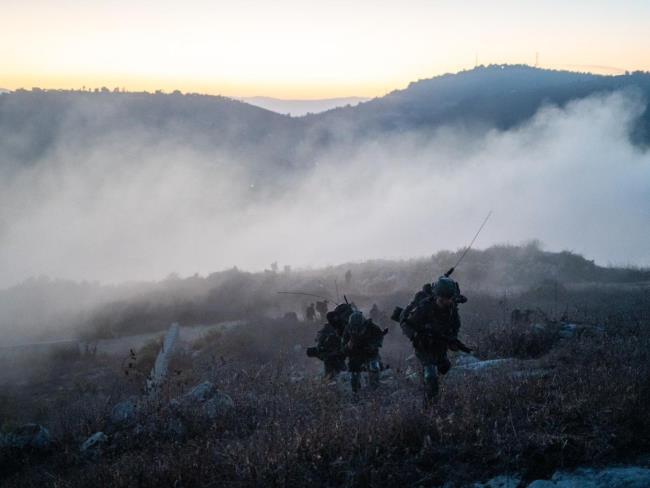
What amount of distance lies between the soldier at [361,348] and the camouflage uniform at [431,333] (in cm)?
139

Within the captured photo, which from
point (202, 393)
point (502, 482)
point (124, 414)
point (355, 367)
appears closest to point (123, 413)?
point (124, 414)

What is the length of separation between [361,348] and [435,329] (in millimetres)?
1776

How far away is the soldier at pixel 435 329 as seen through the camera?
19.1ft

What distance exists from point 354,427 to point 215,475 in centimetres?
116

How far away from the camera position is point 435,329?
593cm

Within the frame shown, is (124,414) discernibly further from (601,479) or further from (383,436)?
(601,479)

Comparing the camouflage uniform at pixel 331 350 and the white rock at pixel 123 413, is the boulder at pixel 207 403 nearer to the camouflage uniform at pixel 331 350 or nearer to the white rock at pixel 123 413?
the white rock at pixel 123 413

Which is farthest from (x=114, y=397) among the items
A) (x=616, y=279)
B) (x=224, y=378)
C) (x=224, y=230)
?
(x=224, y=230)

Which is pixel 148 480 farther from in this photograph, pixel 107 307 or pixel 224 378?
pixel 107 307

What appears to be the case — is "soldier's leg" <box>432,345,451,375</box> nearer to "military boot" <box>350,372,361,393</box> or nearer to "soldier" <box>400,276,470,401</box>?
"soldier" <box>400,276,470,401</box>

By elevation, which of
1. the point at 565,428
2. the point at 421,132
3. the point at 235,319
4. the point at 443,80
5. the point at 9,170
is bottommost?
the point at 235,319

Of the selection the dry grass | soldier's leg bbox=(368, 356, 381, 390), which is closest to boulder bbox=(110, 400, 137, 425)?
the dry grass

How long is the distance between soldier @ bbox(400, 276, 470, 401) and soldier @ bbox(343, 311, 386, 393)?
138cm

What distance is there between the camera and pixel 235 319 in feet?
65.7
